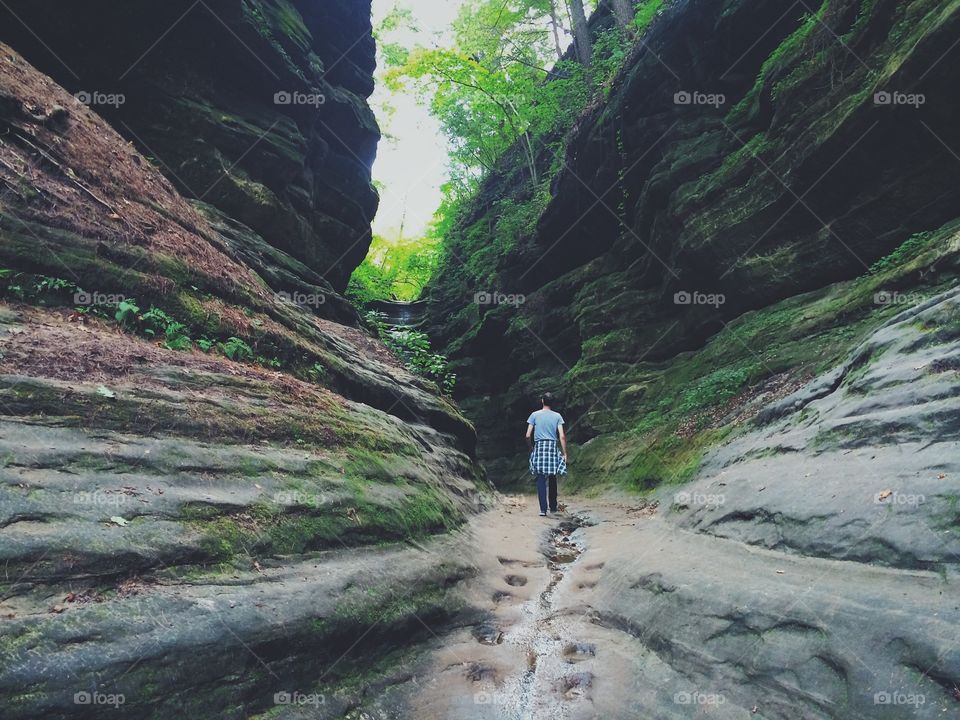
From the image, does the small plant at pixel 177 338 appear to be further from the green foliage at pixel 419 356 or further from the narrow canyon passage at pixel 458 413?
the green foliage at pixel 419 356

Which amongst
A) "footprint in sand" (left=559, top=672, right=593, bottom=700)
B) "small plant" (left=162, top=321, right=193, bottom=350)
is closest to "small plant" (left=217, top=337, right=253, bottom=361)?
"small plant" (left=162, top=321, right=193, bottom=350)

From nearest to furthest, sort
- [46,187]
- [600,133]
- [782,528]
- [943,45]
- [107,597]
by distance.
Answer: [107,597]
[782,528]
[46,187]
[943,45]
[600,133]

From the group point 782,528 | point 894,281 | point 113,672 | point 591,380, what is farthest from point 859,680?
point 591,380

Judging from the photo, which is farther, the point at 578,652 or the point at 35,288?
the point at 35,288

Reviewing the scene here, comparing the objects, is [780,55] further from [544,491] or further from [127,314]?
[127,314]

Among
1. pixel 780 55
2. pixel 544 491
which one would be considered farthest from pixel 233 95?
pixel 780 55

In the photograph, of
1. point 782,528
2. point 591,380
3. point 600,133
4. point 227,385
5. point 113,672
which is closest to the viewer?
point 113,672

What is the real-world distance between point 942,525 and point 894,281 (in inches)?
264

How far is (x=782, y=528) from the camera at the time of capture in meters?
4.39

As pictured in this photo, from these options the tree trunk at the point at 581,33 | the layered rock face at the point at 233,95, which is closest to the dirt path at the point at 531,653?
the layered rock face at the point at 233,95

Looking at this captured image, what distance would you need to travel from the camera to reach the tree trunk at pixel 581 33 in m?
23.2

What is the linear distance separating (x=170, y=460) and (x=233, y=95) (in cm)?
1284

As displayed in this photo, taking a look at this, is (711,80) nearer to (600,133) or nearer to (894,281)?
(600,133)

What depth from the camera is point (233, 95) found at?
13836mm
